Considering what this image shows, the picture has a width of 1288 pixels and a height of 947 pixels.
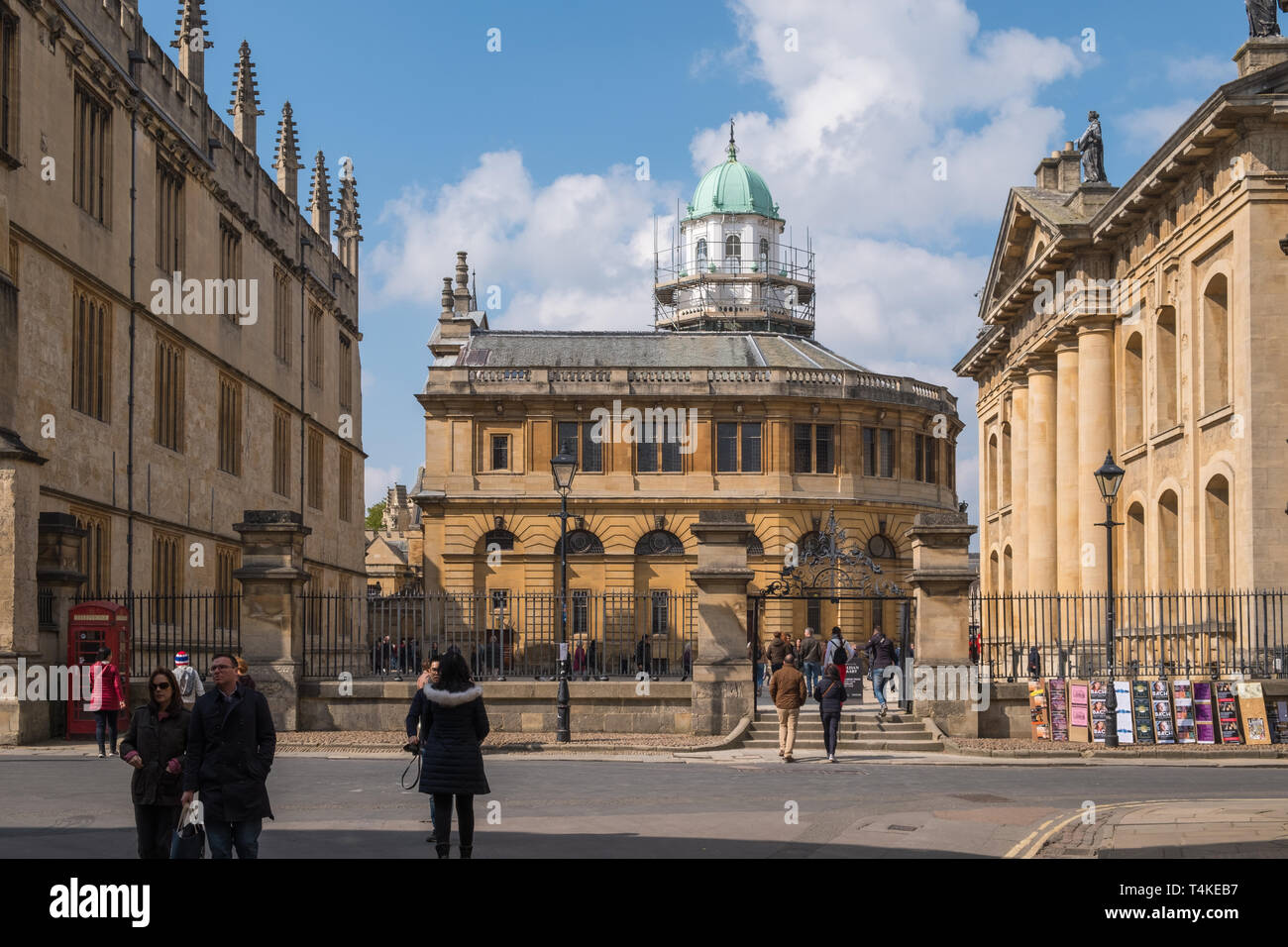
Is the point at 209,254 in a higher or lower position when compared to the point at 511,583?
higher

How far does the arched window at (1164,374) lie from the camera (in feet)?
107

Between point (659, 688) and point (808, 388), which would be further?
point (808, 388)

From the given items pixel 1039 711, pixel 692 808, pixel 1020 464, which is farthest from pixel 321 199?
pixel 692 808

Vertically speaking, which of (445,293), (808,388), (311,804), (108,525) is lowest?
(311,804)

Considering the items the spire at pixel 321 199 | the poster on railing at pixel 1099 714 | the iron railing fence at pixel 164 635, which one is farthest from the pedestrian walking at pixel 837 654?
the spire at pixel 321 199

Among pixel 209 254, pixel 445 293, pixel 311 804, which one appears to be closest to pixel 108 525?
pixel 209 254

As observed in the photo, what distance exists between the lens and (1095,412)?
3588cm

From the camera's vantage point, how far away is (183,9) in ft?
126

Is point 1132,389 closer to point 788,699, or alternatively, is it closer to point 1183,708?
point 1183,708

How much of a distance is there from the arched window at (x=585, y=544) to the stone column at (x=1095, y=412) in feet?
94.2

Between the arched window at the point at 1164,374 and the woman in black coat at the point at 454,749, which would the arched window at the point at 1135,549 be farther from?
the woman in black coat at the point at 454,749

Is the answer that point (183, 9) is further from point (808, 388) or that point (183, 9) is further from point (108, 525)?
point (808, 388)
